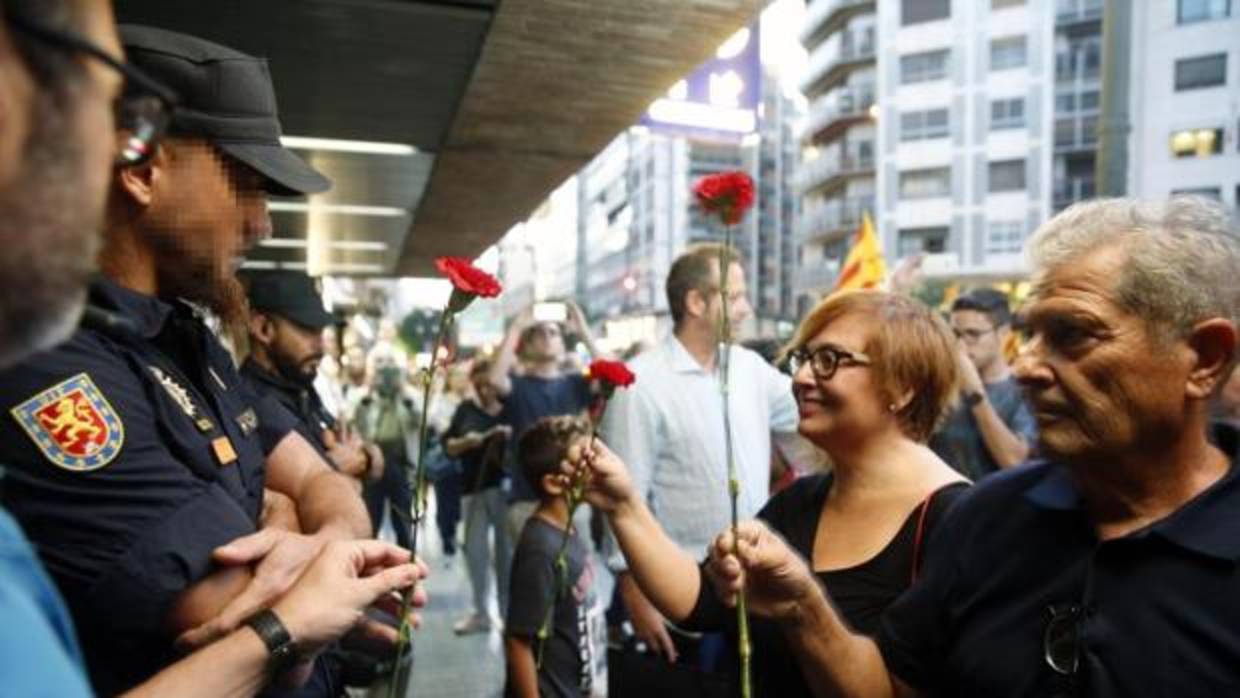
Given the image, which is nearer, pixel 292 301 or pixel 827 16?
pixel 292 301

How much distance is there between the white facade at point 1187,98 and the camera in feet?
128

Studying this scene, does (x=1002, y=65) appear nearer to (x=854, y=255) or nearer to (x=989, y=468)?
(x=854, y=255)

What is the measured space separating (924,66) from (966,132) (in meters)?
4.82

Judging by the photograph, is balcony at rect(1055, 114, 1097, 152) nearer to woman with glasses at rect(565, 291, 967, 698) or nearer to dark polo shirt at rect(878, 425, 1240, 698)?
woman with glasses at rect(565, 291, 967, 698)

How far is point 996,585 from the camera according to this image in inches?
66.3

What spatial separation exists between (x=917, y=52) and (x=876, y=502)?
55.6 metres

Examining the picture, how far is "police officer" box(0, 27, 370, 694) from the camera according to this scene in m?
1.32

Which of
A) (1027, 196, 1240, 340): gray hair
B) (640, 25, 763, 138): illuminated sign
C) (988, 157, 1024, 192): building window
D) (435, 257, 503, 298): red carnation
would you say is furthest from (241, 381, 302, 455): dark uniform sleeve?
(988, 157, 1024, 192): building window

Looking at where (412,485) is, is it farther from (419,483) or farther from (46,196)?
(46,196)

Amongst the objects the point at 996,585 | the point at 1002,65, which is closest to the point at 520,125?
the point at 996,585

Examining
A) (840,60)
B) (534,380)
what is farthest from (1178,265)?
(840,60)

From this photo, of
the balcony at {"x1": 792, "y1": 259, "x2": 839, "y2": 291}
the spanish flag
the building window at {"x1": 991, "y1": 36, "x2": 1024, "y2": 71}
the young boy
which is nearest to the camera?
the young boy

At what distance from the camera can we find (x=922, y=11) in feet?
171

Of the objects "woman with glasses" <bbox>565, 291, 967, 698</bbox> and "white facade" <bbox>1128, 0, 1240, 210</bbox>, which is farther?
"white facade" <bbox>1128, 0, 1240, 210</bbox>
